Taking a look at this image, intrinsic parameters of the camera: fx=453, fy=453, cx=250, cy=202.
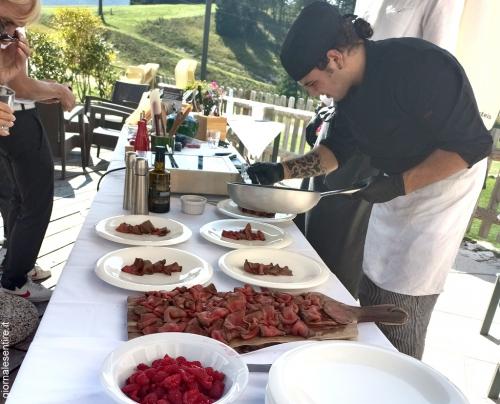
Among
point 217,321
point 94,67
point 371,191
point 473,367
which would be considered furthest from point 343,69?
point 94,67

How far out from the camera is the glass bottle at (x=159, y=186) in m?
1.56

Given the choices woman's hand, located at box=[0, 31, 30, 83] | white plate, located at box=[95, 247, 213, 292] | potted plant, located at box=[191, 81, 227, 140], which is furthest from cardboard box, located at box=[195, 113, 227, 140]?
white plate, located at box=[95, 247, 213, 292]

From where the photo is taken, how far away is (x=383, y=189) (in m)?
1.29

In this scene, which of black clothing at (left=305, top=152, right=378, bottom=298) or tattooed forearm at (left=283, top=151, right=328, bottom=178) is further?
black clothing at (left=305, top=152, right=378, bottom=298)

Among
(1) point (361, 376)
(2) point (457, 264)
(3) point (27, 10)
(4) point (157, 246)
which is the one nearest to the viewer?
(1) point (361, 376)

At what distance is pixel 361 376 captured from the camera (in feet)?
2.43

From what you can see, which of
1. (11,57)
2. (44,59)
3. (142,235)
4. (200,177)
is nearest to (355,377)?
(142,235)

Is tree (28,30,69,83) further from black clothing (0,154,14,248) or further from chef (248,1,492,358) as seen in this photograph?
chef (248,1,492,358)

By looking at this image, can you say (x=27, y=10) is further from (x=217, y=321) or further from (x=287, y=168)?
(x=217, y=321)

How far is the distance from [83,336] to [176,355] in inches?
8.0

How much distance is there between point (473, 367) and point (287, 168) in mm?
1410

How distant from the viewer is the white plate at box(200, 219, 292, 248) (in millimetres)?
1334

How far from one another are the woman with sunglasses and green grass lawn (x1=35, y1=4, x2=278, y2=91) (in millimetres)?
10238

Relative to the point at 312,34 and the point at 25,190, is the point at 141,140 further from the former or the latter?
the point at 312,34
